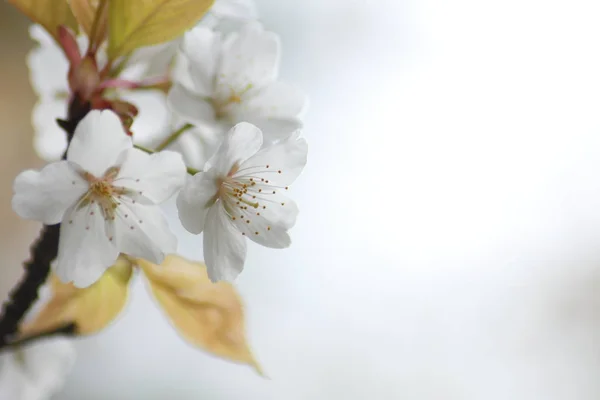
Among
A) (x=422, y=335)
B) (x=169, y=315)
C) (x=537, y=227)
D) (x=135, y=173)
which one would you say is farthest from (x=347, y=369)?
(x=135, y=173)

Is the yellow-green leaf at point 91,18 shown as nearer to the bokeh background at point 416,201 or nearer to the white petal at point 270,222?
the white petal at point 270,222

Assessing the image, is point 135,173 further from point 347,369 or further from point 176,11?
point 347,369

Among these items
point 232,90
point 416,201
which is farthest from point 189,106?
point 416,201

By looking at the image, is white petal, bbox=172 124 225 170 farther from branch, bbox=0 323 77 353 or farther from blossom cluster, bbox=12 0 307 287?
branch, bbox=0 323 77 353

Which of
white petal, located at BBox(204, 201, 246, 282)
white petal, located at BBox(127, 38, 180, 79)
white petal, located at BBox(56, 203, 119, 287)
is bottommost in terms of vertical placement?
white petal, located at BBox(56, 203, 119, 287)

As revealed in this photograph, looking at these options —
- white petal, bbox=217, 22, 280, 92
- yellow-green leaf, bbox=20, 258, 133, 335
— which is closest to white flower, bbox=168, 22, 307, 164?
white petal, bbox=217, 22, 280, 92

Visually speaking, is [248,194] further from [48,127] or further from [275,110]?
[48,127]

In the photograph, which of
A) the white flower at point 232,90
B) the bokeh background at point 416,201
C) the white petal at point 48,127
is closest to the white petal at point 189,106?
the white flower at point 232,90
